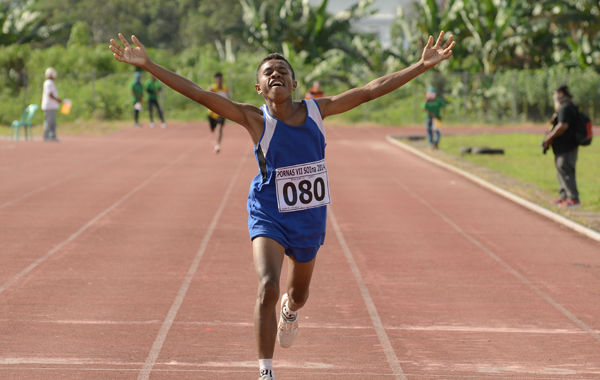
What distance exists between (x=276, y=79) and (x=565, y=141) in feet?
31.3

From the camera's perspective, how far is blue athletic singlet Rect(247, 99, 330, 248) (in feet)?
17.7

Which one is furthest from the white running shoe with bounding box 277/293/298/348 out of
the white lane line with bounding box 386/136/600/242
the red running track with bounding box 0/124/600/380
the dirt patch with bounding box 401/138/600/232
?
the dirt patch with bounding box 401/138/600/232

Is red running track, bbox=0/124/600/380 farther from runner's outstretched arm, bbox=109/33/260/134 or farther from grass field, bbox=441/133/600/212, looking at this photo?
grass field, bbox=441/133/600/212

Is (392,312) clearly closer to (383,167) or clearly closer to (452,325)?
(452,325)

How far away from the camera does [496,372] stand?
5.86m

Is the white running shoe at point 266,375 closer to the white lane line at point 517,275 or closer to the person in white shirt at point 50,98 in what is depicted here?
the white lane line at point 517,275

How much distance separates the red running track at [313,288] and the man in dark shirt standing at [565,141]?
30.8 inches

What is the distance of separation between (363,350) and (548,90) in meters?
35.8

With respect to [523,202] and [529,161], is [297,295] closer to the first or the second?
[523,202]

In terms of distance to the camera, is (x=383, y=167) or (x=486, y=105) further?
(x=486, y=105)

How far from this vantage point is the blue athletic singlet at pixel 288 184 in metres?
5.40

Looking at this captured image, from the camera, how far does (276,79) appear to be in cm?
546

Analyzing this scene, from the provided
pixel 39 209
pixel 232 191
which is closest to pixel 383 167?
pixel 232 191

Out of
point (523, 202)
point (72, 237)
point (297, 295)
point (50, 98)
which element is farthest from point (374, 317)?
point (50, 98)
